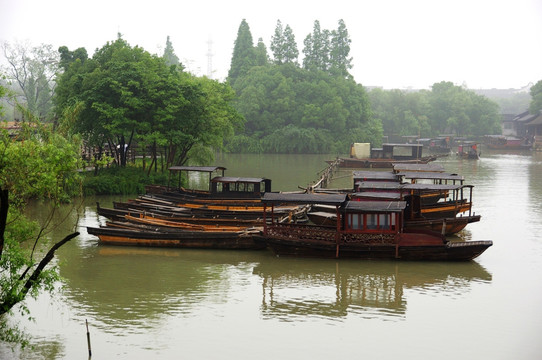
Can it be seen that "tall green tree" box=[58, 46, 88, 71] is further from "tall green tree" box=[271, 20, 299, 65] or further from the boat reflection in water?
"tall green tree" box=[271, 20, 299, 65]

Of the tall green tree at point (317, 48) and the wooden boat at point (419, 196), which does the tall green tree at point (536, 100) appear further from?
the wooden boat at point (419, 196)

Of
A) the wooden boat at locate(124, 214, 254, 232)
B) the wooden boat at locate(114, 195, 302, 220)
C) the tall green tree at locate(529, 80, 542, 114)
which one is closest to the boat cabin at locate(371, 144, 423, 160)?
the wooden boat at locate(114, 195, 302, 220)

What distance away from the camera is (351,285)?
22.1 meters

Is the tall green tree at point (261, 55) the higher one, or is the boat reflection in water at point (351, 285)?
the tall green tree at point (261, 55)

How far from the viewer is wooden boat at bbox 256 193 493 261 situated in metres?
24.3

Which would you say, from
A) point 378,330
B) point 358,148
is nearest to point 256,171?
point 358,148

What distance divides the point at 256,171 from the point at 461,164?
27.2m

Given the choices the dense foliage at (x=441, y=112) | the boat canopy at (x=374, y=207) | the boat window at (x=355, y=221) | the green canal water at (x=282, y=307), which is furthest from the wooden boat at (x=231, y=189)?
the dense foliage at (x=441, y=112)

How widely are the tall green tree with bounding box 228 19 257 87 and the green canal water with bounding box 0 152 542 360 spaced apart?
7698 centimetres

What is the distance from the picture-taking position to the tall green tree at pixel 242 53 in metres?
102

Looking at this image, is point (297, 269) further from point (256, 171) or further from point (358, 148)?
point (358, 148)

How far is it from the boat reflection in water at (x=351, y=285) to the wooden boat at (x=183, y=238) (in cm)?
194

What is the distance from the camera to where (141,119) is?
4134cm

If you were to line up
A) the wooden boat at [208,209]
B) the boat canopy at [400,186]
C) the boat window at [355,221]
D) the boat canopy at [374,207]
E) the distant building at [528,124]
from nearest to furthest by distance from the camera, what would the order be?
the boat canopy at [374,207], the boat window at [355,221], the boat canopy at [400,186], the wooden boat at [208,209], the distant building at [528,124]
